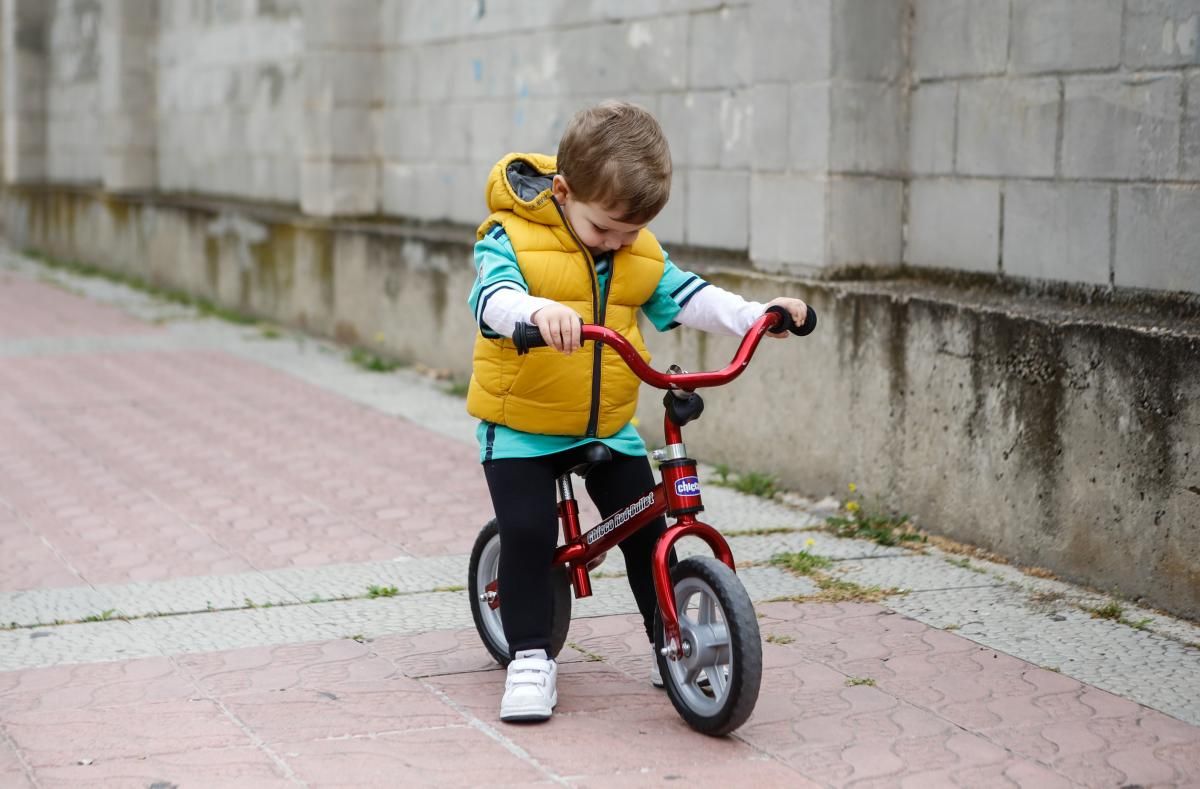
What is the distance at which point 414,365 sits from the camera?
34.3 ft

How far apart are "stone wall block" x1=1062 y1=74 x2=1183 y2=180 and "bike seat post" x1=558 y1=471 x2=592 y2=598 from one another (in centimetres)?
246

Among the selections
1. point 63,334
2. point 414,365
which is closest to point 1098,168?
point 414,365

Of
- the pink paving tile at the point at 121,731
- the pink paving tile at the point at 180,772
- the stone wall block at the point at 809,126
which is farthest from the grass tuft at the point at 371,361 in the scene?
the pink paving tile at the point at 180,772

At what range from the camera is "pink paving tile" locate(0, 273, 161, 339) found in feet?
39.8

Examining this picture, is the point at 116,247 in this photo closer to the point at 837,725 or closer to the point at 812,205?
the point at 812,205

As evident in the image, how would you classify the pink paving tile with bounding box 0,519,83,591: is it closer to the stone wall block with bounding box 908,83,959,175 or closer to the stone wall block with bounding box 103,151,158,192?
the stone wall block with bounding box 908,83,959,175

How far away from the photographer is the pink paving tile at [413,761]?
365 centimetres

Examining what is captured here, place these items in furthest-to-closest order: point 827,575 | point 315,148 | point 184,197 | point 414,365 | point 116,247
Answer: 1. point 116,247
2. point 184,197
3. point 315,148
4. point 414,365
5. point 827,575

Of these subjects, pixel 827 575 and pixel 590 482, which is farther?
pixel 827 575

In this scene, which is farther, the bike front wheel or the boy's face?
the boy's face

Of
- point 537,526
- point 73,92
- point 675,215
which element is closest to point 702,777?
point 537,526

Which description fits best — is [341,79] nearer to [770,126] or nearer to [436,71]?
[436,71]

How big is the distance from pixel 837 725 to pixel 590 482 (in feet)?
2.85

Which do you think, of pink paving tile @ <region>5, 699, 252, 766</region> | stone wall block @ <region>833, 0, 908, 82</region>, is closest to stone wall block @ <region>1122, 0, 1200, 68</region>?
stone wall block @ <region>833, 0, 908, 82</region>
